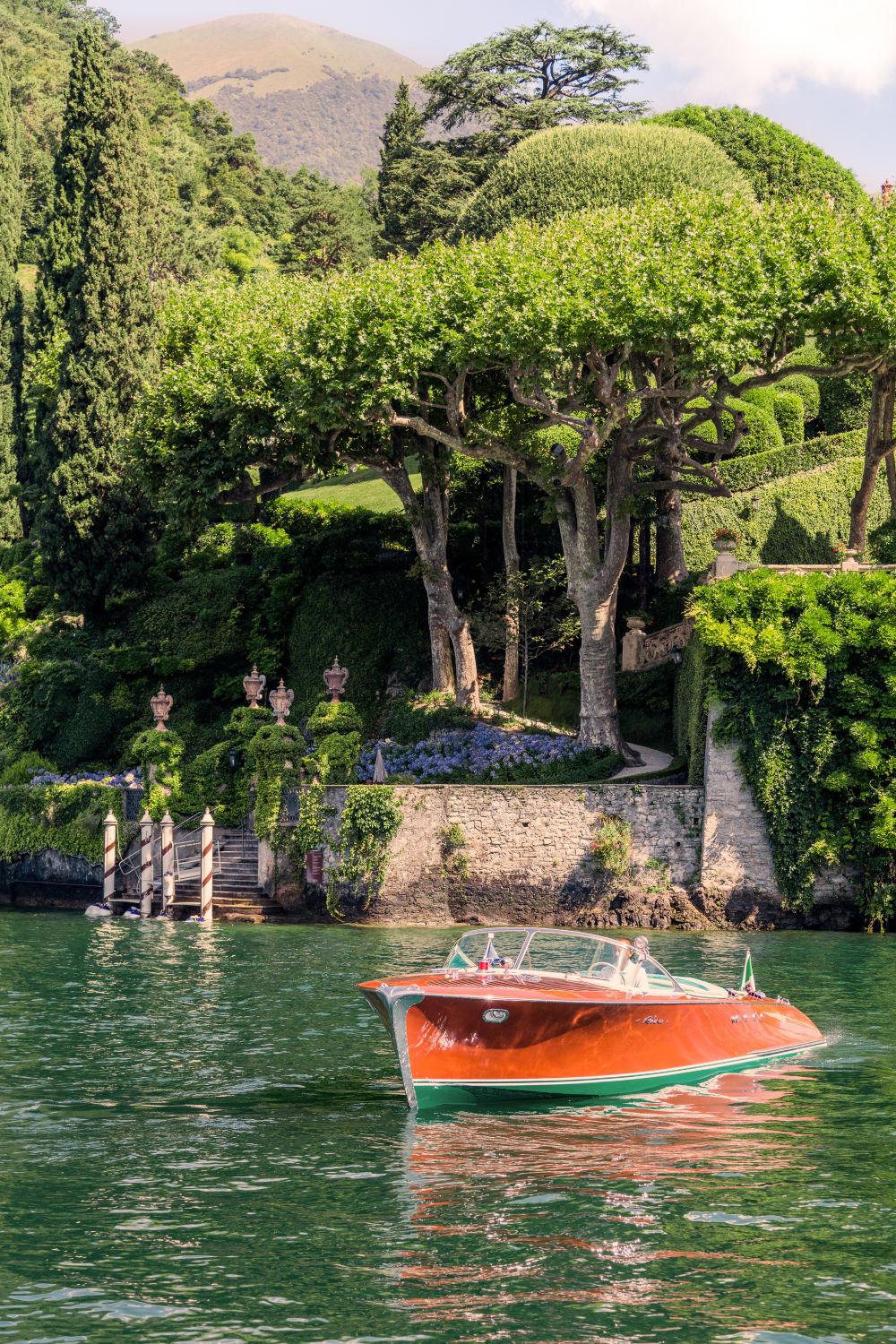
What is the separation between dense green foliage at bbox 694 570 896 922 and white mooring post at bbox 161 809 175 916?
1382 cm

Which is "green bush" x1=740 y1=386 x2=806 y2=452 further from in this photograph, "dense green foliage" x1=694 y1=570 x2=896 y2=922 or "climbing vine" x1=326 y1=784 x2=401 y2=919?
"climbing vine" x1=326 y1=784 x2=401 y2=919

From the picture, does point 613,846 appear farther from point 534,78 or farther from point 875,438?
point 534,78

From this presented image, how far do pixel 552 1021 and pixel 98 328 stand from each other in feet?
120

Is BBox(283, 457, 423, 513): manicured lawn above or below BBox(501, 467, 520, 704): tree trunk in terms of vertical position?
above

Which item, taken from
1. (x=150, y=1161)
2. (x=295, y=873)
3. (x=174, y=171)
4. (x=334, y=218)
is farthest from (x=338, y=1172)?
(x=174, y=171)

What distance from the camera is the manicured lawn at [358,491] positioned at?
56.4m

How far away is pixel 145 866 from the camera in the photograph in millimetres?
34656

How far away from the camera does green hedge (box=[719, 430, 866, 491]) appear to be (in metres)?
44.2

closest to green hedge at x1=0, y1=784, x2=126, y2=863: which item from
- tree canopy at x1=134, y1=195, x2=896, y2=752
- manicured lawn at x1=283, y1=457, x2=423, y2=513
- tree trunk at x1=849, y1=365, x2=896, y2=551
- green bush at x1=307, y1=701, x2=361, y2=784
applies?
green bush at x1=307, y1=701, x2=361, y2=784

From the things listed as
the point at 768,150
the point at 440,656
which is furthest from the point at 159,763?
the point at 768,150

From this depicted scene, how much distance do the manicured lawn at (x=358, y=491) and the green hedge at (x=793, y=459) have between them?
1498 centimetres

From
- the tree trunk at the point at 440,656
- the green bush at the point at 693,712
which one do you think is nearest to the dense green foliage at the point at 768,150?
the tree trunk at the point at 440,656

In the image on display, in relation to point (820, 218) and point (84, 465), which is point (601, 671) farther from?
point (84, 465)

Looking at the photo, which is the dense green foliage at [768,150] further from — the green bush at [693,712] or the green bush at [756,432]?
the green bush at [693,712]
